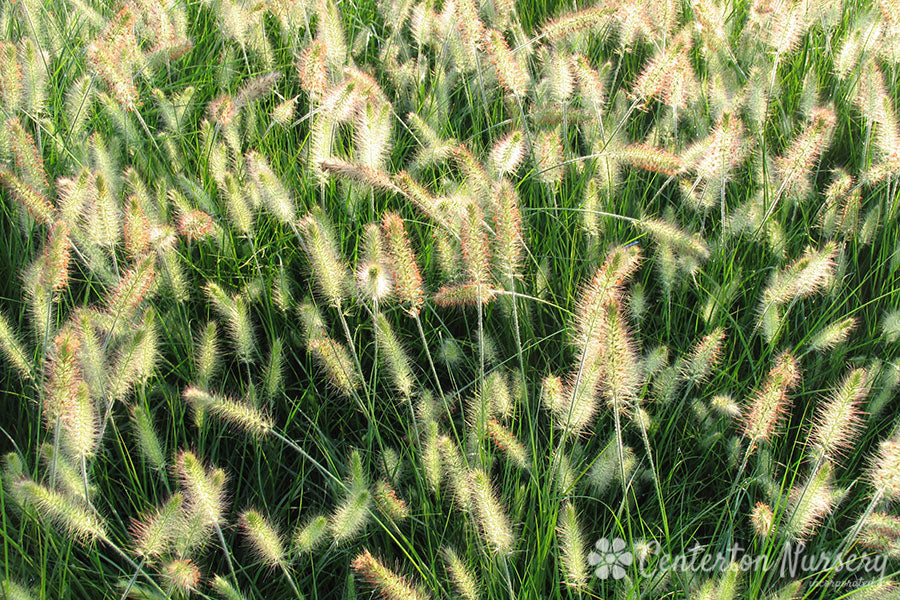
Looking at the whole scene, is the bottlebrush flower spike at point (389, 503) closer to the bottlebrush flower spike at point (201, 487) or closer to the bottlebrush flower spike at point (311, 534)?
the bottlebrush flower spike at point (311, 534)

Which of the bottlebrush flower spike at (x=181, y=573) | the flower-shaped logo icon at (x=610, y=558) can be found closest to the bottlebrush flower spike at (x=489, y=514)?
the flower-shaped logo icon at (x=610, y=558)

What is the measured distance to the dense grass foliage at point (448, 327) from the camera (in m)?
Answer: 1.70

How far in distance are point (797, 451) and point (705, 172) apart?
803 millimetres

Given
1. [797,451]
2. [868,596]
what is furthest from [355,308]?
[868,596]

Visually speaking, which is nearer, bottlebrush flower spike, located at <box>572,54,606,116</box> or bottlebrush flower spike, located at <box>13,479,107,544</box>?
bottlebrush flower spike, located at <box>13,479,107,544</box>

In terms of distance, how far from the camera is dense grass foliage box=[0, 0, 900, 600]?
1.70 m

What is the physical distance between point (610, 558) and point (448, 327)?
879 millimetres

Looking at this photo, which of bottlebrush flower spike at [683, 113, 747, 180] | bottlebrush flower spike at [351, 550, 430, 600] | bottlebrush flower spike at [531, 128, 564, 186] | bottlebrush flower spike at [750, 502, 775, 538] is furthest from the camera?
bottlebrush flower spike at [531, 128, 564, 186]

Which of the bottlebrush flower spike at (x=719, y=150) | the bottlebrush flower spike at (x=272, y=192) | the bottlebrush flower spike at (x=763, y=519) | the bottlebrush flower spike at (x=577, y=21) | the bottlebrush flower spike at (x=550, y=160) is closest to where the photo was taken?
the bottlebrush flower spike at (x=763, y=519)

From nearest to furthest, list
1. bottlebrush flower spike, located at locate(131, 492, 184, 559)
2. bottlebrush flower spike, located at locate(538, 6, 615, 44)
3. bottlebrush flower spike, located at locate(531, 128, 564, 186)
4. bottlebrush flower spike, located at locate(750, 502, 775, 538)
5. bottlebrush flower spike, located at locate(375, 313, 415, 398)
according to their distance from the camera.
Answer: bottlebrush flower spike, located at locate(131, 492, 184, 559)
bottlebrush flower spike, located at locate(750, 502, 775, 538)
bottlebrush flower spike, located at locate(375, 313, 415, 398)
bottlebrush flower spike, located at locate(531, 128, 564, 186)
bottlebrush flower spike, located at locate(538, 6, 615, 44)

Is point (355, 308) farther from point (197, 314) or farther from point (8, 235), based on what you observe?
point (8, 235)

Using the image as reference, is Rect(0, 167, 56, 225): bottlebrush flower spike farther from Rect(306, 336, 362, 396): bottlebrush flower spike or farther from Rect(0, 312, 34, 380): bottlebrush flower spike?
Rect(306, 336, 362, 396): bottlebrush flower spike

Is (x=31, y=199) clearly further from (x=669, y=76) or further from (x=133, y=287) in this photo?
(x=669, y=76)

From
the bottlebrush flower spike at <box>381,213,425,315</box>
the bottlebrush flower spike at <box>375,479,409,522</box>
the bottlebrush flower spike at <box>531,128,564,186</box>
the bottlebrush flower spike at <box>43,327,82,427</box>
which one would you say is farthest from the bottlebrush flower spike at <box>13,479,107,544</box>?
the bottlebrush flower spike at <box>531,128,564,186</box>
